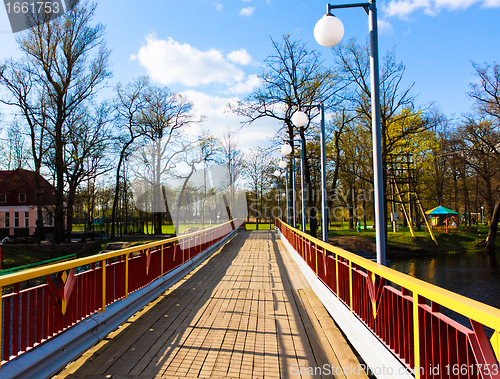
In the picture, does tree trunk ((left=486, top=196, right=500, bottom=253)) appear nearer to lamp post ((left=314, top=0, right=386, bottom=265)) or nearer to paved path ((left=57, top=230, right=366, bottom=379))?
paved path ((left=57, top=230, right=366, bottom=379))

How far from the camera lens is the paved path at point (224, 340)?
3.87 meters

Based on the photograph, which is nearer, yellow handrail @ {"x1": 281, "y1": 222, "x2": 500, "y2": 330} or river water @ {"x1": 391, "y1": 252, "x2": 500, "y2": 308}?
yellow handrail @ {"x1": 281, "y1": 222, "x2": 500, "y2": 330}

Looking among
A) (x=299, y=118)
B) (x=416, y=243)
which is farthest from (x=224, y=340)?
(x=416, y=243)

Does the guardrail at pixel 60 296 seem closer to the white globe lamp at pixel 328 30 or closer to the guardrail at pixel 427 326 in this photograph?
the guardrail at pixel 427 326

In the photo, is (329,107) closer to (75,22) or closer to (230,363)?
(75,22)

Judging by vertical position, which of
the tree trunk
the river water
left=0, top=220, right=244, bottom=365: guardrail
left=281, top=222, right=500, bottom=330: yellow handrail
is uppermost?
left=281, top=222, right=500, bottom=330: yellow handrail

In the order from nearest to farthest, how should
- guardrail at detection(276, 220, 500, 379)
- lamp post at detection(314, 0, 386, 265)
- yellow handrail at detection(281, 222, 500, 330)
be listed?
yellow handrail at detection(281, 222, 500, 330) → guardrail at detection(276, 220, 500, 379) → lamp post at detection(314, 0, 386, 265)

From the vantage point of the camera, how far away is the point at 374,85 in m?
5.37

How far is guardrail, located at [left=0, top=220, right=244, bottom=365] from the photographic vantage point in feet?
10.7

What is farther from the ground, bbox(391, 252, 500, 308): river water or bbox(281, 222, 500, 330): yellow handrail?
bbox(281, 222, 500, 330): yellow handrail

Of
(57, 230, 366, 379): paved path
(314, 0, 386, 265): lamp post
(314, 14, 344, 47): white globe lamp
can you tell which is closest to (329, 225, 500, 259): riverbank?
(57, 230, 366, 379): paved path

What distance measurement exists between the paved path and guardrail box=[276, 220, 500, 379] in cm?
71

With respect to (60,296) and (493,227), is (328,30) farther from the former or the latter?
(493,227)

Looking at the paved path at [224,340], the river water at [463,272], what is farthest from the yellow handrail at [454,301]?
the river water at [463,272]
